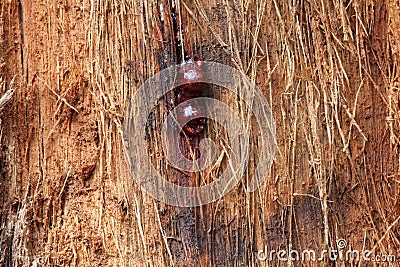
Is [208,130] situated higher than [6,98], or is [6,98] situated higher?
[6,98]

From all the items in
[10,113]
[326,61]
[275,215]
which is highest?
[326,61]

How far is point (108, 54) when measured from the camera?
181cm

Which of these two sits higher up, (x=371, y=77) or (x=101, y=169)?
(x=371, y=77)

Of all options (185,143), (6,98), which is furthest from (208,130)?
(6,98)

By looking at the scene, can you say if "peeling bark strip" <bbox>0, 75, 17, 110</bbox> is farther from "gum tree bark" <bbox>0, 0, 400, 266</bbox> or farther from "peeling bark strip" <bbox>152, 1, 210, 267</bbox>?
"peeling bark strip" <bbox>152, 1, 210, 267</bbox>

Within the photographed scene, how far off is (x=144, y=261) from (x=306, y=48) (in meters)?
0.87

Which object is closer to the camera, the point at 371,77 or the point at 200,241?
the point at 200,241

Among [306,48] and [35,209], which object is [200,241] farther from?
[306,48]

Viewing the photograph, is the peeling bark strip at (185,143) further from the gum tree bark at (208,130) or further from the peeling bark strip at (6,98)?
the peeling bark strip at (6,98)

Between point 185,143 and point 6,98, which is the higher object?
point 6,98

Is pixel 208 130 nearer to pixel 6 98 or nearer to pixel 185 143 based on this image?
pixel 185 143

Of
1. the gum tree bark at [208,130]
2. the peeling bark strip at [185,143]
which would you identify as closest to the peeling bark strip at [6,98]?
the gum tree bark at [208,130]

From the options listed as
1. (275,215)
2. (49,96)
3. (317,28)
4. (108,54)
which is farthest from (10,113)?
(317,28)

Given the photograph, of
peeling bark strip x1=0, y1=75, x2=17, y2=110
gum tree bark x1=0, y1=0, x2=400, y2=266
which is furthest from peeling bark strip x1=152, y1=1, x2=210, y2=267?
peeling bark strip x1=0, y1=75, x2=17, y2=110
